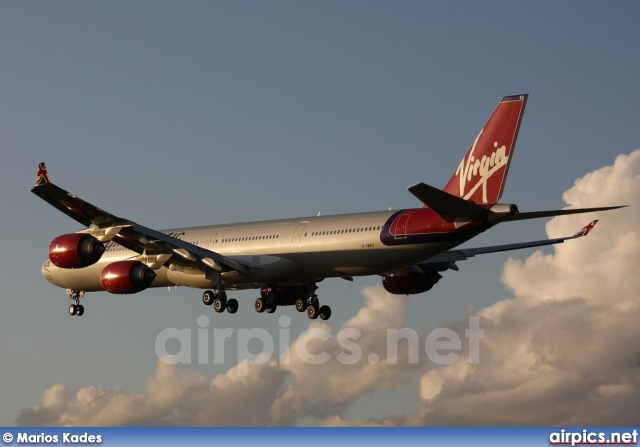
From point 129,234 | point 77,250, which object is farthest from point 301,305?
point 77,250

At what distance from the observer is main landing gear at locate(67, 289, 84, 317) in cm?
7088

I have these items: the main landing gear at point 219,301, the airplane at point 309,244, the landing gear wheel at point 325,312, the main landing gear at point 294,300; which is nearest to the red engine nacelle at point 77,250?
the airplane at point 309,244

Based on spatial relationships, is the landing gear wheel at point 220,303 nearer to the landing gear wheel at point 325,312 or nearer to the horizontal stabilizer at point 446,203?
the landing gear wheel at point 325,312

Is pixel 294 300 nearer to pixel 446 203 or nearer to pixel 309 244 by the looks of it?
pixel 309 244

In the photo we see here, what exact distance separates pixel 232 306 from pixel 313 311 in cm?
424

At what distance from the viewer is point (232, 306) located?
6166cm

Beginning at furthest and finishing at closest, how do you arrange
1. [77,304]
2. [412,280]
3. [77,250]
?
[77,304] < [412,280] < [77,250]

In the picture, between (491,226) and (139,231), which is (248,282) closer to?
(139,231)

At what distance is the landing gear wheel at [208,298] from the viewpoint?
61719mm

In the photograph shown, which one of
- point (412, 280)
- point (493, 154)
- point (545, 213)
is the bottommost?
point (545, 213)

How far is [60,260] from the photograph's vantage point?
57.0 metres

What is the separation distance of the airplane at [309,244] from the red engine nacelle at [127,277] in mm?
47

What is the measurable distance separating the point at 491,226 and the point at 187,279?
16.7 m

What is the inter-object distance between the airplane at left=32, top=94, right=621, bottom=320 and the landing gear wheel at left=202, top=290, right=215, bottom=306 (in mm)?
82
